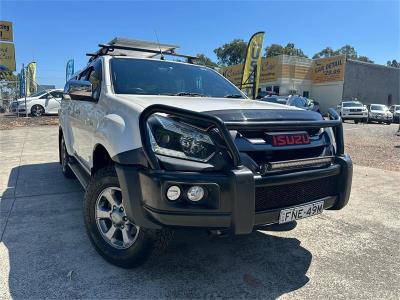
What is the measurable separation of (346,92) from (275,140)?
38023mm

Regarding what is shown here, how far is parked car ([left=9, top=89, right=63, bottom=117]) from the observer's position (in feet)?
70.2

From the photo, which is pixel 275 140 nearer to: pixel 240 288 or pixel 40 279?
pixel 240 288

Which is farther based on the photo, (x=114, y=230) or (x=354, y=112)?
(x=354, y=112)

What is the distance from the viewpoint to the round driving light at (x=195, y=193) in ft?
8.18

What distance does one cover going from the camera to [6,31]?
2388 centimetres

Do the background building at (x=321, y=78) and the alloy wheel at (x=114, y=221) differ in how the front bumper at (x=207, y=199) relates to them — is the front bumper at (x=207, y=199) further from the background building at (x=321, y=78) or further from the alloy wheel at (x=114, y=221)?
the background building at (x=321, y=78)

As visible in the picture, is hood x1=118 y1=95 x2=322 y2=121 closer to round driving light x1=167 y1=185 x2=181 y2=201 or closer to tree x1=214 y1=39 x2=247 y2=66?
round driving light x1=167 y1=185 x2=181 y2=201

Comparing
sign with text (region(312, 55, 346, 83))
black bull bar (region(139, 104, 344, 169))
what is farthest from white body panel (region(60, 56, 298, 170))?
sign with text (region(312, 55, 346, 83))

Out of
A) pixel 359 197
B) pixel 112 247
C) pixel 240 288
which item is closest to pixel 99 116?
pixel 112 247

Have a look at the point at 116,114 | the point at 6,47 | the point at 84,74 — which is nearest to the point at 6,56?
the point at 6,47

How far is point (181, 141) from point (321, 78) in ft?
126

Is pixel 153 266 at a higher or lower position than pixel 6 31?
lower

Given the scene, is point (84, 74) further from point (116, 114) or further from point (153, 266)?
point (153, 266)

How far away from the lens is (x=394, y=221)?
14.8 feet
